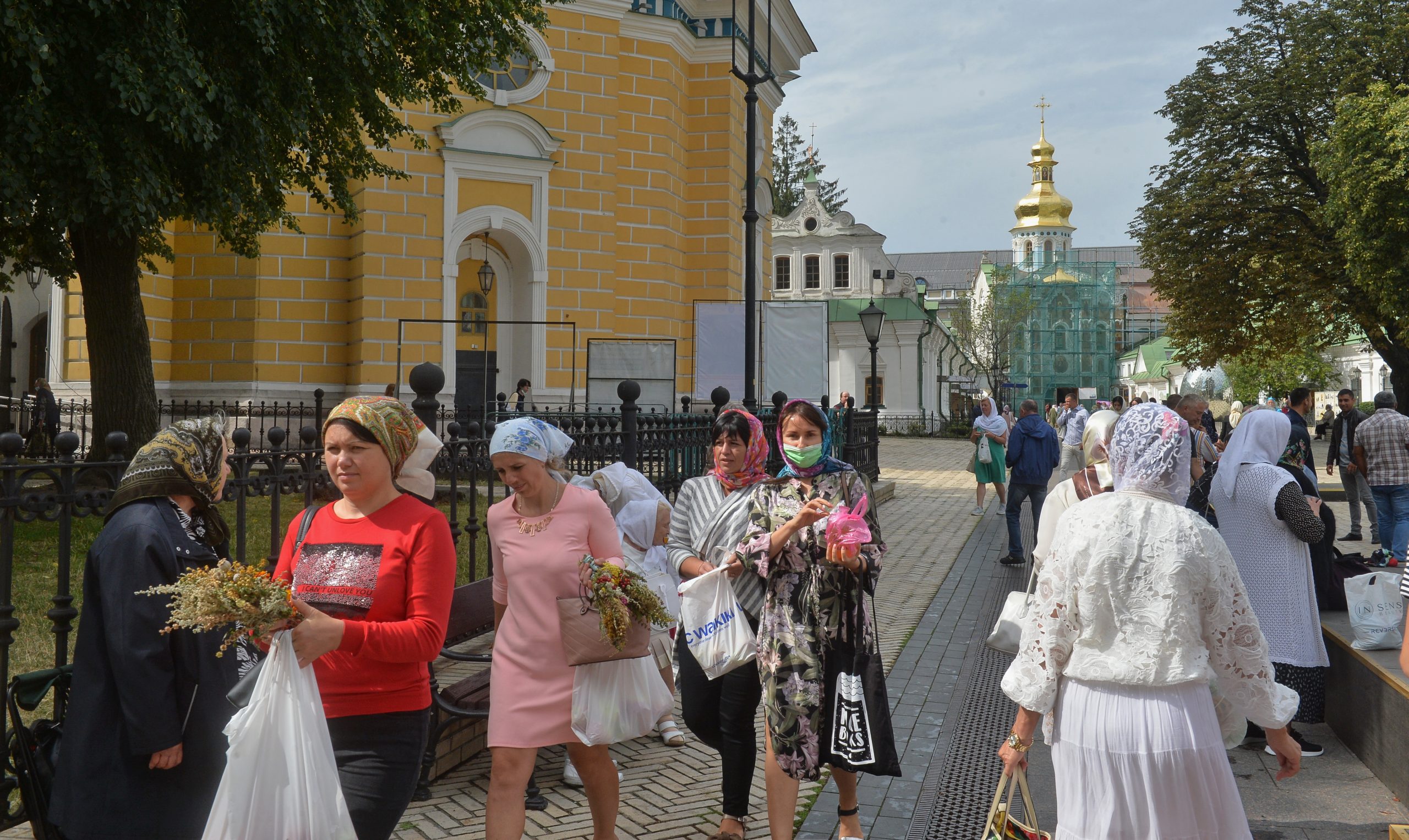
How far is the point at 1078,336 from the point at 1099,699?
219ft

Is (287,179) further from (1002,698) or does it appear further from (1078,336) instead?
(1078,336)

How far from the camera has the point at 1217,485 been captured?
6.00 metres

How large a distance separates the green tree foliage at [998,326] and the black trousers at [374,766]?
2450 inches

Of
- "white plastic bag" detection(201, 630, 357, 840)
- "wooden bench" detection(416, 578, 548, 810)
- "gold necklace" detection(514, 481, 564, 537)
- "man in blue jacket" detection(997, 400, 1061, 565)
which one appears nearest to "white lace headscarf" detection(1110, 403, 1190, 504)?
"gold necklace" detection(514, 481, 564, 537)

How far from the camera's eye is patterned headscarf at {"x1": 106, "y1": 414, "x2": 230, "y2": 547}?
313 centimetres

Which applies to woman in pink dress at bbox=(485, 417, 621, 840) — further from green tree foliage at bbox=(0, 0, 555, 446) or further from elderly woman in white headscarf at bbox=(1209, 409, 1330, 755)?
green tree foliage at bbox=(0, 0, 555, 446)

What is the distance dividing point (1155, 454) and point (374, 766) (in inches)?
98.6

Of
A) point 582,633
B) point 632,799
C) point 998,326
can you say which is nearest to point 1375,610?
point 632,799

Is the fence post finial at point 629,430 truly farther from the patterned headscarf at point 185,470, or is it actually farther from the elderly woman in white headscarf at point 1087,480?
the patterned headscarf at point 185,470

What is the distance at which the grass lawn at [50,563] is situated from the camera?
739 cm

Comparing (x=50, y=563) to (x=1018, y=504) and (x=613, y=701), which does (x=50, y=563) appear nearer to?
(x=613, y=701)

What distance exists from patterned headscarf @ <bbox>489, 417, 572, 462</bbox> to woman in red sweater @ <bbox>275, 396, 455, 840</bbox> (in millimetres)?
711

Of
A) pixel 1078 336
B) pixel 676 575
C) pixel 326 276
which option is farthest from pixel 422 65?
pixel 1078 336

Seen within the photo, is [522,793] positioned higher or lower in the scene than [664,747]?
higher
